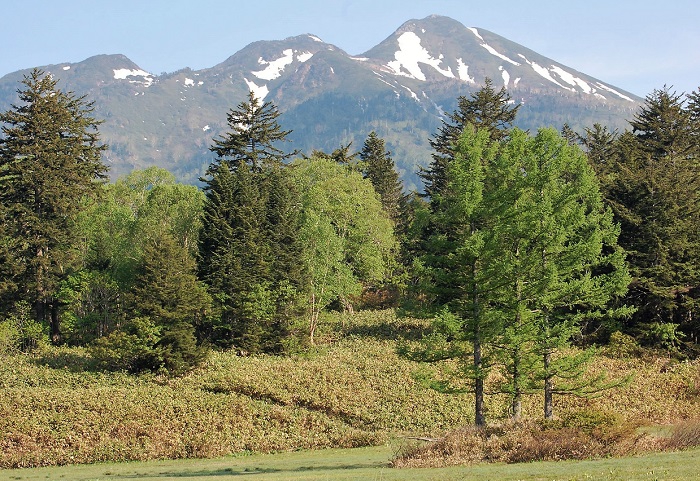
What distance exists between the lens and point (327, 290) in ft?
174

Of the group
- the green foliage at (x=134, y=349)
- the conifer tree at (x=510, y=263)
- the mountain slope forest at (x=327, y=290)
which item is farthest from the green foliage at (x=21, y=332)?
the conifer tree at (x=510, y=263)

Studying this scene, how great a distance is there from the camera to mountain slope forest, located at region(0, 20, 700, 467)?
94.4 feet

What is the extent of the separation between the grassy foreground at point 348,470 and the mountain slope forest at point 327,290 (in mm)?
2312

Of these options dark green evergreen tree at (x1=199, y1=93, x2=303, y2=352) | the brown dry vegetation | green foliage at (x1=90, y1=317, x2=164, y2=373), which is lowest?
the brown dry vegetation

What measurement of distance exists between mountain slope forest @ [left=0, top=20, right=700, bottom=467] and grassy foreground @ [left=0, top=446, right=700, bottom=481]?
2.31 m

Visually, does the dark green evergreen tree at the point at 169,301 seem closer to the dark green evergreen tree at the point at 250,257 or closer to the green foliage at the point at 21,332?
the dark green evergreen tree at the point at 250,257

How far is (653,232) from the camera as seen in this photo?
45406mm

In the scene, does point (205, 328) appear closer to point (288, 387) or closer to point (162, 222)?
point (162, 222)

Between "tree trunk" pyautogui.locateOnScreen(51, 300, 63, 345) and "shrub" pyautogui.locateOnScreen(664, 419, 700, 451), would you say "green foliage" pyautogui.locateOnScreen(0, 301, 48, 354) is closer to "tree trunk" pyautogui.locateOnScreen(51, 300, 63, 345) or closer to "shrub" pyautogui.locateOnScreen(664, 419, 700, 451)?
"tree trunk" pyautogui.locateOnScreen(51, 300, 63, 345)

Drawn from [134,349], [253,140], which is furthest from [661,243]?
[253,140]

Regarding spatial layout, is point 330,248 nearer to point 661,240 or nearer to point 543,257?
point 661,240

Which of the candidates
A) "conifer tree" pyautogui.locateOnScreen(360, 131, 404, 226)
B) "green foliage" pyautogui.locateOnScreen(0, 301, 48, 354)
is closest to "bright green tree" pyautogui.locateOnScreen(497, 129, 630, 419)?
"green foliage" pyautogui.locateOnScreen(0, 301, 48, 354)

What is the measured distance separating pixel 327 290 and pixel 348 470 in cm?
3045

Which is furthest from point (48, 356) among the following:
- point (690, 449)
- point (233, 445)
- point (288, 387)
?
point (690, 449)
